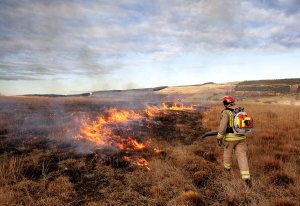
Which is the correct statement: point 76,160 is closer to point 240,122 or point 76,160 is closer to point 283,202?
point 240,122

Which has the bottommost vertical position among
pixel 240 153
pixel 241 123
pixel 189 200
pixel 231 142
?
pixel 189 200

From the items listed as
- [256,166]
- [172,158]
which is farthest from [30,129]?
[256,166]

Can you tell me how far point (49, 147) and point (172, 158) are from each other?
6.22 meters

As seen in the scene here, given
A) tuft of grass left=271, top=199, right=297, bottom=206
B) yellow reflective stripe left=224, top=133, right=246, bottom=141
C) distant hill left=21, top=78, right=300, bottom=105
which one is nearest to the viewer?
tuft of grass left=271, top=199, right=297, bottom=206

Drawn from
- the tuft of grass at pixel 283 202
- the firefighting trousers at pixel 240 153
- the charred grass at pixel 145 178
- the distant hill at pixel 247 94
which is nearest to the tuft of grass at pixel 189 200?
the charred grass at pixel 145 178

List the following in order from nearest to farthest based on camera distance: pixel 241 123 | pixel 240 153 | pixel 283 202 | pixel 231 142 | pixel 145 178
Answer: pixel 283 202 → pixel 241 123 → pixel 240 153 → pixel 231 142 → pixel 145 178

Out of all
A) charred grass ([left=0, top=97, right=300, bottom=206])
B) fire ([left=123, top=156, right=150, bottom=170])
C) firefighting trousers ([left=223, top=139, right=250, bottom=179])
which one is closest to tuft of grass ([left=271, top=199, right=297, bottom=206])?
charred grass ([left=0, top=97, right=300, bottom=206])

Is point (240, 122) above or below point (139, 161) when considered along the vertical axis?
above

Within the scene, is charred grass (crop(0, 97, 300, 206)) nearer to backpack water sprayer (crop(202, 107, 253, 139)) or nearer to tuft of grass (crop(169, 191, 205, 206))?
tuft of grass (crop(169, 191, 205, 206))

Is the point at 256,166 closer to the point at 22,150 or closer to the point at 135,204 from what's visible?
the point at 135,204

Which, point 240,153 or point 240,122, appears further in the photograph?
point 240,153

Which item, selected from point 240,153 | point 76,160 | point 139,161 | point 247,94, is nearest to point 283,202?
point 240,153

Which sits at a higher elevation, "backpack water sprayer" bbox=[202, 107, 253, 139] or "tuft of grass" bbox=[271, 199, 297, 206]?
"backpack water sprayer" bbox=[202, 107, 253, 139]

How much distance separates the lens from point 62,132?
31.6 feet
